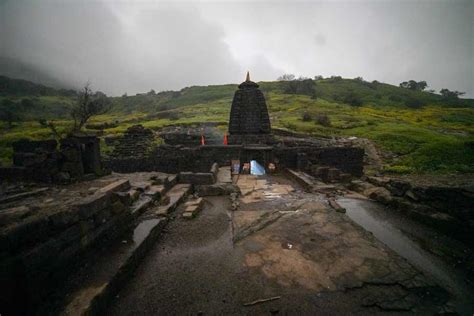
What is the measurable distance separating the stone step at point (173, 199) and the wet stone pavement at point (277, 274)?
2.53 feet

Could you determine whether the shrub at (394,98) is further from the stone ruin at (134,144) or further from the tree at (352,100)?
the stone ruin at (134,144)

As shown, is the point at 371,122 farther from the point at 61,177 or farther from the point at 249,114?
the point at 61,177

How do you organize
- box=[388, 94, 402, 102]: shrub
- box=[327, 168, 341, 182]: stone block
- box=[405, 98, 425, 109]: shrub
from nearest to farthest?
box=[327, 168, 341, 182]: stone block
box=[405, 98, 425, 109]: shrub
box=[388, 94, 402, 102]: shrub

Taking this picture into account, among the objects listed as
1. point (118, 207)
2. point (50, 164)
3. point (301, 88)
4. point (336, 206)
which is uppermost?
point (301, 88)

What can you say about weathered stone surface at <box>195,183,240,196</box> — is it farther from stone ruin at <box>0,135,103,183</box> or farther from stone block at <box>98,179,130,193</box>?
stone ruin at <box>0,135,103,183</box>

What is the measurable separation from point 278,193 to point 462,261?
18.2 feet

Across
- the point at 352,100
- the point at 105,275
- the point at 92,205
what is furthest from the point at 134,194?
the point at 352,100

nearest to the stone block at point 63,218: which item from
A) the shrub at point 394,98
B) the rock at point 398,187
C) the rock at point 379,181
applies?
the rock at point 398,187

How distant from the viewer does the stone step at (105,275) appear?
10.1 ft

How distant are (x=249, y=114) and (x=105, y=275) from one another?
1666 cm

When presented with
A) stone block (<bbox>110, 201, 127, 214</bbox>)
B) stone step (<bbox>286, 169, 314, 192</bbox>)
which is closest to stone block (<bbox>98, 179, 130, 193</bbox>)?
stone block (<bbox>110, 201, 127, 214</bbox>)

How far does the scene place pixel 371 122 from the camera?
117ft

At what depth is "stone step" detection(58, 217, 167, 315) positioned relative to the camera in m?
3.09

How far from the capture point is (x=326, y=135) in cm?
3014
